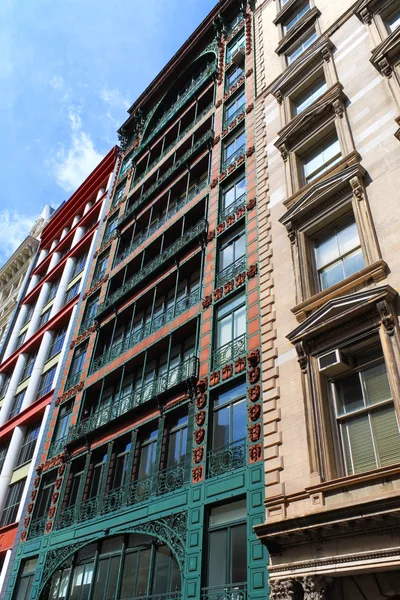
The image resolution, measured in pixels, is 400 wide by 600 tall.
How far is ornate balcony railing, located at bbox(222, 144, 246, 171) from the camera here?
77.9 ft

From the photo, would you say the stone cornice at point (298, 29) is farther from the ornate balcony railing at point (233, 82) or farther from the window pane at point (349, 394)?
the window pane at point (349, 394)

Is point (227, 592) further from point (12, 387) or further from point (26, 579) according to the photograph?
point (12, 387)

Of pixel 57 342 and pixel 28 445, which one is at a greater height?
pixel 57 342

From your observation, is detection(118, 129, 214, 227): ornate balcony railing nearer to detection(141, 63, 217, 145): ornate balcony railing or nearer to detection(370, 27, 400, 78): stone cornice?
detection(141, 63, 217, 145): ornate balcony railing

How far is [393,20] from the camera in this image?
1853 cm

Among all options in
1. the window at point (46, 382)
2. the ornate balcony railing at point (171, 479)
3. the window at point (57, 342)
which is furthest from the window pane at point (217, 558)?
the window at point (57, 342)

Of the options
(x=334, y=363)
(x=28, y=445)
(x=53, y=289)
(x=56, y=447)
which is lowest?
(x=334, y=363)

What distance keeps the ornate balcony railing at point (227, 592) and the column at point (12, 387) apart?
24.1 m

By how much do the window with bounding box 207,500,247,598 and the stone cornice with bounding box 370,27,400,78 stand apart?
46.9ft

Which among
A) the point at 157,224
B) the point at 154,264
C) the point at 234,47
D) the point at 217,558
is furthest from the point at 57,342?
the point at 217,558

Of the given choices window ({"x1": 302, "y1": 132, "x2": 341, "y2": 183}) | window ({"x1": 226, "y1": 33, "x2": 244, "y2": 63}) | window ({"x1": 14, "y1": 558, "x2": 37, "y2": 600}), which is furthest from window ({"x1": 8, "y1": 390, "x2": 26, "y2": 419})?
window ({"x1": 226, "y1": 33, "x2": 244, "y2": 63})

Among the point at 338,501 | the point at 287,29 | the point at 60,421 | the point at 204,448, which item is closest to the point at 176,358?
the point at 204,448

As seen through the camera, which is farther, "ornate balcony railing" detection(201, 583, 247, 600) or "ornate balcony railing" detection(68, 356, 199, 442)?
"ornate balcony railing" detection(68, 356, 199, 442)

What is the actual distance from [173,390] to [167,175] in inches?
588
